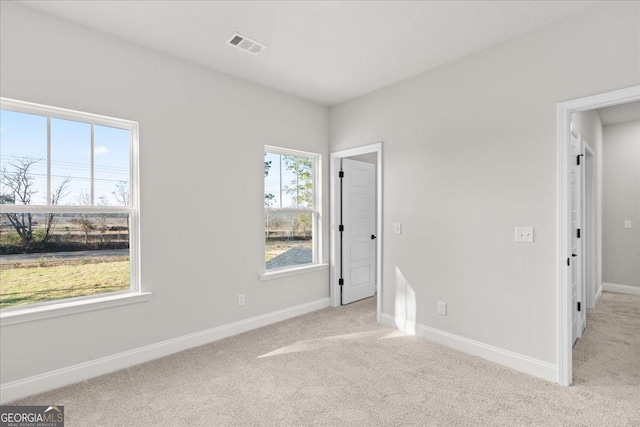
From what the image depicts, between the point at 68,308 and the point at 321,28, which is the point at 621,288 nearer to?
the point at 321,28

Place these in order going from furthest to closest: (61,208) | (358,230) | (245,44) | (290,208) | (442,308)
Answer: (358,230) → (290,208) → (442,308) → (245,44) → (61,208)

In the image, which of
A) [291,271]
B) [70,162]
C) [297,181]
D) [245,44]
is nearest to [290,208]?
[297,181]

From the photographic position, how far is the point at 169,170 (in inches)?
116

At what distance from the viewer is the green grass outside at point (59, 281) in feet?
7.56

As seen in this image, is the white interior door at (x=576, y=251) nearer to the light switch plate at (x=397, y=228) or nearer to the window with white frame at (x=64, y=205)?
the light switch plate at (x=397, y=228)

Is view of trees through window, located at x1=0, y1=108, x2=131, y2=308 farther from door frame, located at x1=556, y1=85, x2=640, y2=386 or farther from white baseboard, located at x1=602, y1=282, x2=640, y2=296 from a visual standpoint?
white baseboard, located at x1=602, y1=282, x2=640, y2=296

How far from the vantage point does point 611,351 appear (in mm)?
2895

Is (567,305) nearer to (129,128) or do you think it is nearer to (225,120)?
(225,120)

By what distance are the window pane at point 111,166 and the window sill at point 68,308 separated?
0.79 m

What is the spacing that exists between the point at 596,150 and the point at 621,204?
50.7 inches

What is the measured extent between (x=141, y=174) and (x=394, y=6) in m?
2.44

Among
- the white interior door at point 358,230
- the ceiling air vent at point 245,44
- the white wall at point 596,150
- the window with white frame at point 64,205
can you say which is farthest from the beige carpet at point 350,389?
the ceiling air vent at point 245,44

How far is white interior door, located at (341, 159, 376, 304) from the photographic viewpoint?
4.49 meters

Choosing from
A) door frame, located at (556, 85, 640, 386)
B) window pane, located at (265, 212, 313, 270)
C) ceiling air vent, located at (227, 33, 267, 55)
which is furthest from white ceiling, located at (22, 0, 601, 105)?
window pane, located at (265, 212, 313, 270)
